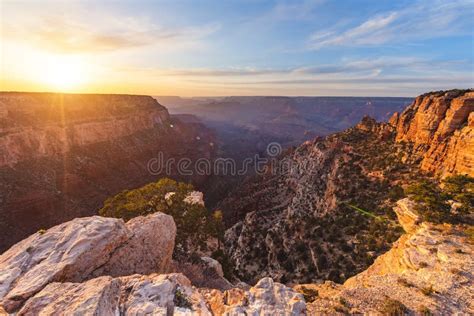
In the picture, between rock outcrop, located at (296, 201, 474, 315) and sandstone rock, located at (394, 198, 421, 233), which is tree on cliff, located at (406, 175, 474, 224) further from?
rock outcrop, located at (296, 201, 474, 315)

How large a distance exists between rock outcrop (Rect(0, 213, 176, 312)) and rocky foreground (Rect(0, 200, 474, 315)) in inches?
1.7

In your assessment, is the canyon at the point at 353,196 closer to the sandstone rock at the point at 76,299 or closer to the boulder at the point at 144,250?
the boulder at the point at 144,250

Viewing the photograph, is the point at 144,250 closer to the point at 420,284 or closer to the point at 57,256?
the point at 57,256

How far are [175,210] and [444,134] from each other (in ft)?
104

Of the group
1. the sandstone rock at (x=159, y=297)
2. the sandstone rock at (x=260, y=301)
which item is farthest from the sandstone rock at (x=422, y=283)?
the sandstone rock at (x=159, y=297)

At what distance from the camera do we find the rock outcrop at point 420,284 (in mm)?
11366

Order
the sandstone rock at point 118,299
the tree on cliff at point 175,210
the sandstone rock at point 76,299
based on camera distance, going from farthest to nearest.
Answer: the tree on cliff at point 175,210
the sandstone rock at point 118,299
the sandstone rock at point 76,299

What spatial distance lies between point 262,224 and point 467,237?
28.6 m

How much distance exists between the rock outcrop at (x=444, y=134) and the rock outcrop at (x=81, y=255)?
28.7 m

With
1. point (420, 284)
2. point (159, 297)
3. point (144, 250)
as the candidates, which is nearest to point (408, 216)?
point (420, 284)

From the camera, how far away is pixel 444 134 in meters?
30.2

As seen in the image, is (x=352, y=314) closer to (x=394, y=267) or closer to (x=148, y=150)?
(x=394, y=267)

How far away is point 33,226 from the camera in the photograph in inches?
1796

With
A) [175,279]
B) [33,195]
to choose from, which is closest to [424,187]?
[175,279]
